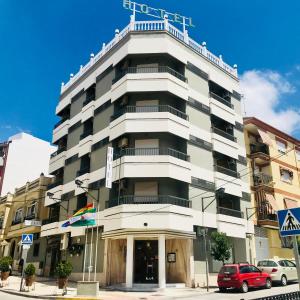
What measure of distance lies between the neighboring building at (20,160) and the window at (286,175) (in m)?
33.3

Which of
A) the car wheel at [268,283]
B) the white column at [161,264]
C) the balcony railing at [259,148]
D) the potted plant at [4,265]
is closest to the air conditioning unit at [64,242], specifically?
the potted plant at [4,265]

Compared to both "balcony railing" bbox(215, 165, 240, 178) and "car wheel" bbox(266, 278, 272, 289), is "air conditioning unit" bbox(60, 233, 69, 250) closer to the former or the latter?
"balcony railing" bbox(215, 165, 240, 178)

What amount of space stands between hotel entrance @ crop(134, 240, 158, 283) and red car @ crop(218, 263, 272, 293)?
554 cm

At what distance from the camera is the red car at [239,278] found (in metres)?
21.5

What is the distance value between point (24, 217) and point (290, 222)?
37.6m

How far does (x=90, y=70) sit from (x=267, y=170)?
67.4 ft

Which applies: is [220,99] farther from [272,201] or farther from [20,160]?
[20,160]

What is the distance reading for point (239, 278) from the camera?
21375 millimetres

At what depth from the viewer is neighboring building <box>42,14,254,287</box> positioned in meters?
26.1

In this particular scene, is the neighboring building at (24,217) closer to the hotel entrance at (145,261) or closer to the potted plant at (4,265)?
the potted plant at (4,265)

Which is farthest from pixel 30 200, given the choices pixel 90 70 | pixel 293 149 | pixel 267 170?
pixel 293 149

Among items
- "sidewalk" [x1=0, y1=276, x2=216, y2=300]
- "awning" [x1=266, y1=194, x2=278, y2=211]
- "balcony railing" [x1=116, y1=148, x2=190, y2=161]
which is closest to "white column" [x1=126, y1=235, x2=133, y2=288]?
"sidewalk" [x1=0, y1=276, x2=216, y2=300]

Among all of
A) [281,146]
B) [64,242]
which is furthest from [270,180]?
[64,242]

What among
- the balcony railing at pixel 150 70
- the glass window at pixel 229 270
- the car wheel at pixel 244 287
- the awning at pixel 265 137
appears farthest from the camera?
the awning at pixel 265 137
